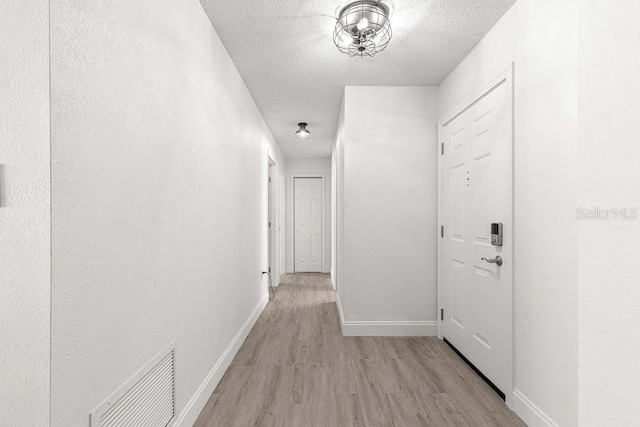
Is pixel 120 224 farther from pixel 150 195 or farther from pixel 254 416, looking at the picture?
pixel 254 416

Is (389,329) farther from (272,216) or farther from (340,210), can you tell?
(272,216)

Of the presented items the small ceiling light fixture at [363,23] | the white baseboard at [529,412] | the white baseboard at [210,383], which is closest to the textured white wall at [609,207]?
the white baseboard at [529,412]

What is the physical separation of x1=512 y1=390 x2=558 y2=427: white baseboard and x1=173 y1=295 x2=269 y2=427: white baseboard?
1772 millimetres

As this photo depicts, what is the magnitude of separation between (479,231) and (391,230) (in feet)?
3.15

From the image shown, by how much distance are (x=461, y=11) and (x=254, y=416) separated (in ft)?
8.67

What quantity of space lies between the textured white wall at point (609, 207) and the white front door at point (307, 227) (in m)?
6.32

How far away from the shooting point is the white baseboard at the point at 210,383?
1795 mm

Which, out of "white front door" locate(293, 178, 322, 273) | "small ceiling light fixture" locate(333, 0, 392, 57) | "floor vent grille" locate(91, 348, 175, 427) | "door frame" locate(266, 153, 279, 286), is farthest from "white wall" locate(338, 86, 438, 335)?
"white front door" locate(293, 178, 322, 273)

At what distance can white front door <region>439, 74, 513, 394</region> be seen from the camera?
85.0 inches

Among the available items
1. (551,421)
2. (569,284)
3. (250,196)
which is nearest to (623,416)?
(569,284)

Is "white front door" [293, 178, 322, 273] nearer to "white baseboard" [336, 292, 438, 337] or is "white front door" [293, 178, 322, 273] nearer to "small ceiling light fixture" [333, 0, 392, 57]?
"white baseboard" [336, 292, 438, 337]

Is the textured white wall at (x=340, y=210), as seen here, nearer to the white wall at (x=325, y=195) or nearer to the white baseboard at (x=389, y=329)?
the white baseboard at (x=389, y=329)

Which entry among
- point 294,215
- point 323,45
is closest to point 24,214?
point 323,45

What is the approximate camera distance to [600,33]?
35.4 inches
